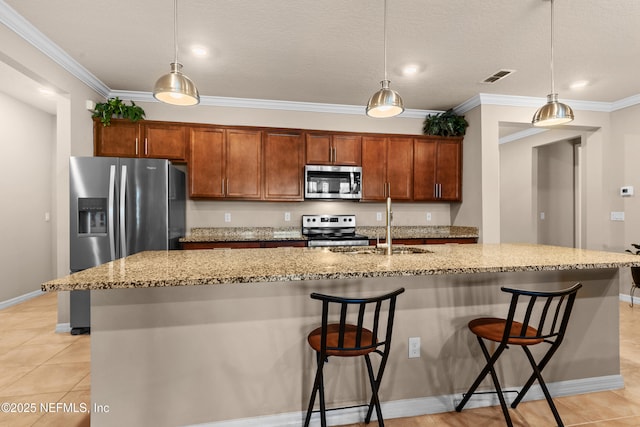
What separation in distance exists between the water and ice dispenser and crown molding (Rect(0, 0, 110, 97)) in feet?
4.14

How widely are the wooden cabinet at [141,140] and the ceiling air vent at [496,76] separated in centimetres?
345

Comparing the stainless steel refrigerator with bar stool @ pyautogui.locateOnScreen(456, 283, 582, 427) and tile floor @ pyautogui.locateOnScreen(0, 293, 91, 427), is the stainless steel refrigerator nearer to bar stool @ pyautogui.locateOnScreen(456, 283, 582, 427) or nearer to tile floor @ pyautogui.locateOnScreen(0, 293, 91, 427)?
tile floor @ pyautogui.locateOnScreen(0, 293, 91, 427)

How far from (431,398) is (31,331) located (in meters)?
3.82

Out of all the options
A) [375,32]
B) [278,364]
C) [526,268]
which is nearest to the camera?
[526,268]

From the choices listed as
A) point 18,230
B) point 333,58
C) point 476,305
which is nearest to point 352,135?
point 333,58

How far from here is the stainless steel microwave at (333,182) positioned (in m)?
4.32

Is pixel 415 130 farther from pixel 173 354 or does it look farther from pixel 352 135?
pixel 173 354

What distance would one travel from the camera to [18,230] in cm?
449

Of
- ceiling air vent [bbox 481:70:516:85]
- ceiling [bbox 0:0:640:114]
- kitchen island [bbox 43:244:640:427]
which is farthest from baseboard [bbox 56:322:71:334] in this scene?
ceiling air vent [bbox 481:70:516:85]

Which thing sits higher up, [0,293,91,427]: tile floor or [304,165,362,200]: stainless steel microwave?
[304,165,362,200]: stainless steel microwave

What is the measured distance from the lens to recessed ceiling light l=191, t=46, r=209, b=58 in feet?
9.73

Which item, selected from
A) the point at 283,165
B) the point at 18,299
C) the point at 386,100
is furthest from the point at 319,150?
the point at 18,299

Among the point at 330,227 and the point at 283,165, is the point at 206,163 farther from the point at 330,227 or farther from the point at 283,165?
the point at 330,227

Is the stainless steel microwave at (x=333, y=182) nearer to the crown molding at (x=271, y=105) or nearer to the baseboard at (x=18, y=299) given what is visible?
the crown molding at (x=271, y=105)
